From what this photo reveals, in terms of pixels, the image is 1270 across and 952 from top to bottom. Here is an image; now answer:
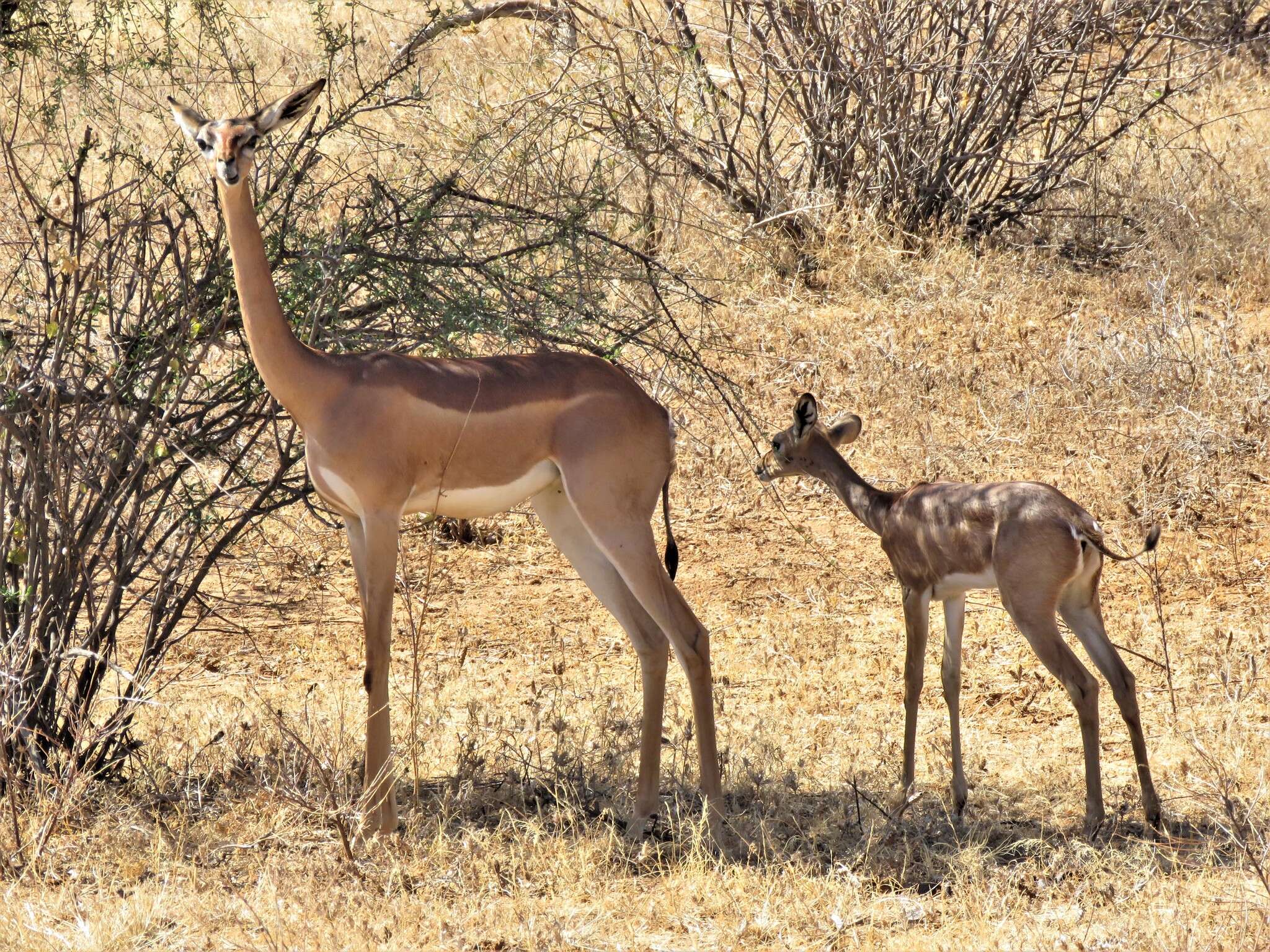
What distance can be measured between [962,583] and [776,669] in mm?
1629

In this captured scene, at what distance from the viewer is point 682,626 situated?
17.0 feet

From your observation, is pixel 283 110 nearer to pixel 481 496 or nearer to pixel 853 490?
pixel 481 496

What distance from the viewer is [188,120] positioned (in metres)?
4.75

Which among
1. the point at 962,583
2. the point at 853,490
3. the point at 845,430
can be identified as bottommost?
the point at 962,583

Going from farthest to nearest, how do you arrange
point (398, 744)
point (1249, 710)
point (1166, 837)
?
point (1249, 710) → point (398, 744) → point (1166, 837)

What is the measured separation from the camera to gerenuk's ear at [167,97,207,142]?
15.5 ft

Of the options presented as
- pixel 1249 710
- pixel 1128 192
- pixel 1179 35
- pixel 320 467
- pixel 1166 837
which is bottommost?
pixel 1166 837

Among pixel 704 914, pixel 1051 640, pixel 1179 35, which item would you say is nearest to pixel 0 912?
pixel 704 914

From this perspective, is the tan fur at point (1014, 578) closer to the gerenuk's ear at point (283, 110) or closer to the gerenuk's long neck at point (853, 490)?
the gerenuk's long neck at point (853, 490)

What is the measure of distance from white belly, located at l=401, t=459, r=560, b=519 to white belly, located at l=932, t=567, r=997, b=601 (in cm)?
150

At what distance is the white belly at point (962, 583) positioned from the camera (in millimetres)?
5430

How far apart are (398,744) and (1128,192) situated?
28.0ft

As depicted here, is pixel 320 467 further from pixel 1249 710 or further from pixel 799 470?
pixel 1249 710

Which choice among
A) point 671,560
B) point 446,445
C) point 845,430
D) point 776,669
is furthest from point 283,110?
point 776,669
